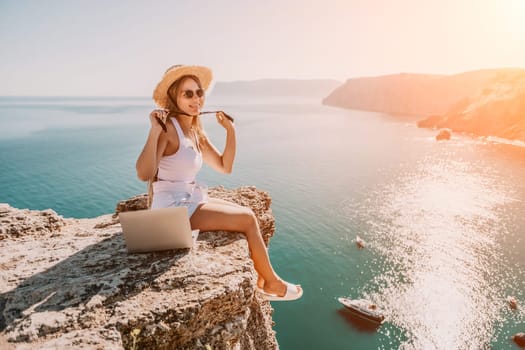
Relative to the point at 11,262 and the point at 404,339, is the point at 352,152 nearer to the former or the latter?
the point at 404,339

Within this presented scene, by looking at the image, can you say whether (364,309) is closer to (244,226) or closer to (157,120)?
(244,226)

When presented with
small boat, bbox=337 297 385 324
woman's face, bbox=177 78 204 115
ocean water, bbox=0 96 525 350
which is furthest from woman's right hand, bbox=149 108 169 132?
small boat, bbox=337 297 385 324

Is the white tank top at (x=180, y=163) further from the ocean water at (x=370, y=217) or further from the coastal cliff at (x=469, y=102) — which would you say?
the coastal cliff at (x=469, y=102)

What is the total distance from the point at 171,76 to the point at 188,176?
64.9 inches

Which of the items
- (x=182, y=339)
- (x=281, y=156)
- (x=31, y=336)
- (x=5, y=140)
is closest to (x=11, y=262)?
(x=31, y=336)

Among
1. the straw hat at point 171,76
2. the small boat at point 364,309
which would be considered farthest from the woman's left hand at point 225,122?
the small boat at point 364,309

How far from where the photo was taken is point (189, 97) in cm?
527

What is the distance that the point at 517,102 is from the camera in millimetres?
106312

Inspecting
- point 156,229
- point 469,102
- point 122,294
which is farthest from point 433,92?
point 122,294

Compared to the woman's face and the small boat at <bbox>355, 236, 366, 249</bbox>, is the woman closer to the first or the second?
the woman's face

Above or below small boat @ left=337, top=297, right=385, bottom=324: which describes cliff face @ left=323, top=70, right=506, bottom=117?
above

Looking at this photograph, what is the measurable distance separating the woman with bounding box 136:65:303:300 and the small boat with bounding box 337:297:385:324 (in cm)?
2684

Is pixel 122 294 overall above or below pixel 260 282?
above

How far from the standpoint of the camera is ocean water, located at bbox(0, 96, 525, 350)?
95.4 ft
